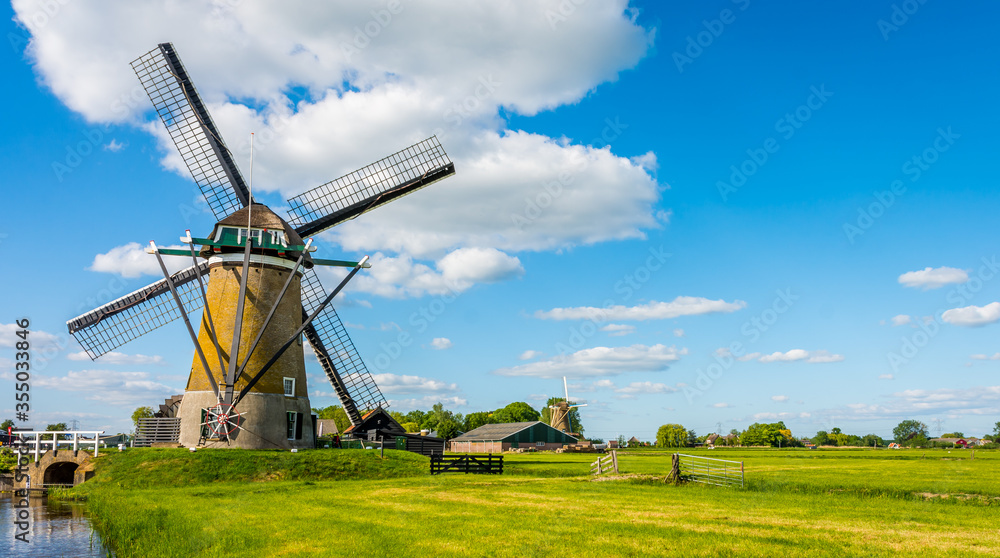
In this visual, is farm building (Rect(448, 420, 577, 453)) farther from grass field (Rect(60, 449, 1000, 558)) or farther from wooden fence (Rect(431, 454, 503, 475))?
grass field (Rect(60, 449, 1000, 558))

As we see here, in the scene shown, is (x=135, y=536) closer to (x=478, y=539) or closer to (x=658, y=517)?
(x=478, y=539)

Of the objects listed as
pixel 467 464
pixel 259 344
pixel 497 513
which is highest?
pixel 259 344

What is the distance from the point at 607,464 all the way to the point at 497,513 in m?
18.1

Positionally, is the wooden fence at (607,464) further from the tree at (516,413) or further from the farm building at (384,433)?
the tree at (516,413)

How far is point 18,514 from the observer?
2188 cm

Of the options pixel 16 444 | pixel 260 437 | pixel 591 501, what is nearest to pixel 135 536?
pixel 591 501

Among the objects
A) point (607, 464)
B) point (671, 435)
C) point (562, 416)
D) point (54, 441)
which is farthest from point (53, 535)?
point (671, 435)

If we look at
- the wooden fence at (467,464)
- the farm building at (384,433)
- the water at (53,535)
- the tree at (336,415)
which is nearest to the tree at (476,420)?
the tree at (336,415)

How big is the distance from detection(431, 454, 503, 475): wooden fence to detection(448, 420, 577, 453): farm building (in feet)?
192

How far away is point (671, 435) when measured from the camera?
171750 millimetres

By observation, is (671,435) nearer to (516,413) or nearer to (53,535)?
(516,413)

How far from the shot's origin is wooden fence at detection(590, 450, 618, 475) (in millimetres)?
33625

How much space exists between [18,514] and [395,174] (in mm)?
24647

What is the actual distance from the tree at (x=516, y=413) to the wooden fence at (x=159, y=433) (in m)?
117
